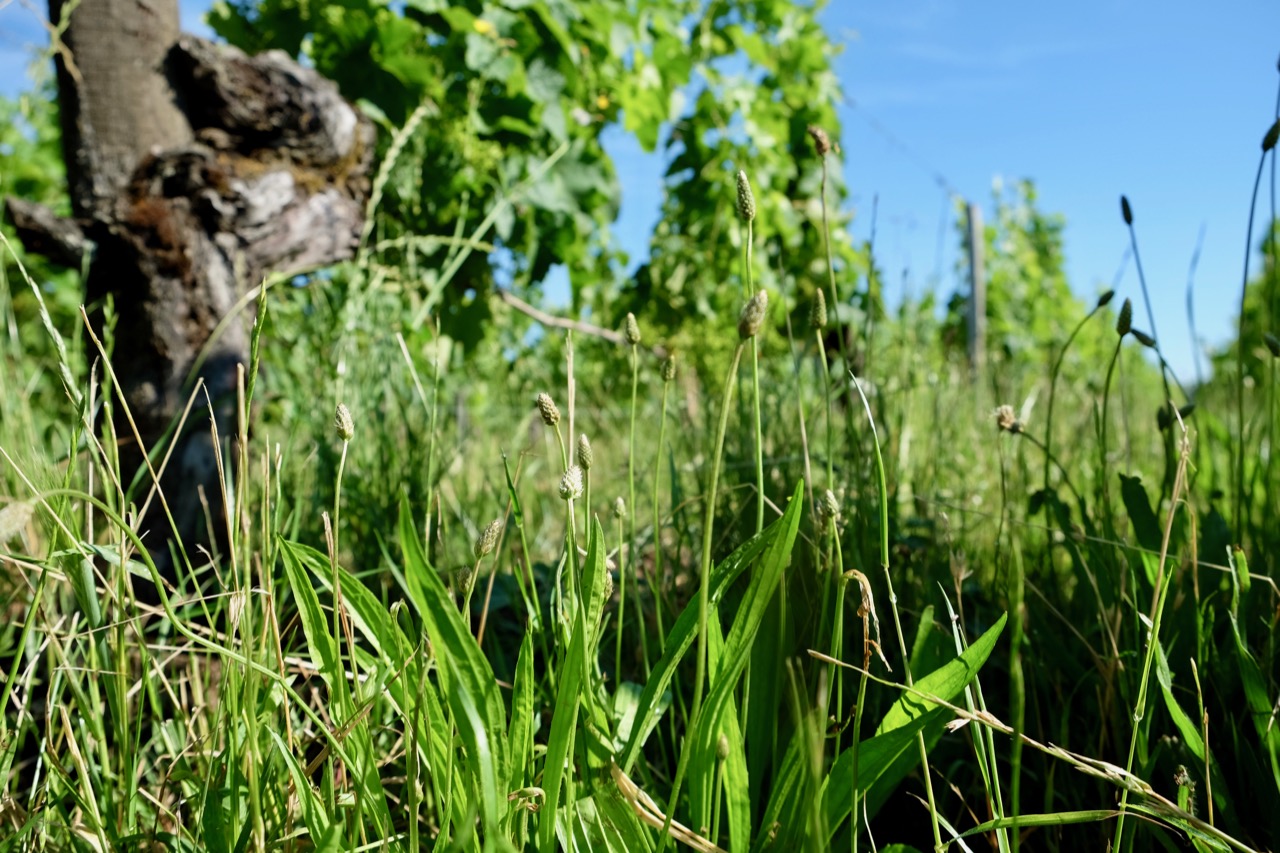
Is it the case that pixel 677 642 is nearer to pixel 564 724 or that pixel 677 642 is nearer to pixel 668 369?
pixel 564 724

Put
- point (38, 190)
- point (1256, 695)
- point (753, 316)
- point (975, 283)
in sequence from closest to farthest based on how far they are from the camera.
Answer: point (753, 316) → point (1256, 695) → point (38, 190) → point (975, 283)

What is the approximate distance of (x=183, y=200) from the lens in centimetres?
184

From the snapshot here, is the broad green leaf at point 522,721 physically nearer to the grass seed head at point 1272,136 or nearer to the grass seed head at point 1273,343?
the grass seed head at point 1273,343

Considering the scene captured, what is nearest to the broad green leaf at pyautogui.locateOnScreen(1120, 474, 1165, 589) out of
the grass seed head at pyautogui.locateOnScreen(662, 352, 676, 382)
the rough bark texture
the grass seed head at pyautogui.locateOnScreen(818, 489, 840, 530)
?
the grass seed head at pyautogui.locateOnScreen(818, 489, 840, 530)

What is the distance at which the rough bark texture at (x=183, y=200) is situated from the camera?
181 cm

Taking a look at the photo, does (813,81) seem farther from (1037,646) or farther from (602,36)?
(1037,646)

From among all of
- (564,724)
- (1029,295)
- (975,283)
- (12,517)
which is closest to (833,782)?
(564,724)

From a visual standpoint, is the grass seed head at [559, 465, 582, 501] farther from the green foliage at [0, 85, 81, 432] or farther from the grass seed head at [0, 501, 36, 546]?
the green foliage at [0, 85, 81, 432]

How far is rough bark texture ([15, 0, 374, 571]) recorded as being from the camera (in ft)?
5.93

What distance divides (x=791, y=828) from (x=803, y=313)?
4.75 metres

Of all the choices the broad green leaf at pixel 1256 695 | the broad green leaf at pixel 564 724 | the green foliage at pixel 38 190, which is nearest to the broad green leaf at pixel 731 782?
the broad green leaf at pixel 564 724

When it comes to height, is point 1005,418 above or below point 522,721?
above

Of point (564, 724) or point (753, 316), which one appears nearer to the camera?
point (753, 316)

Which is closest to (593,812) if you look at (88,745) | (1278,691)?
(88,745)
